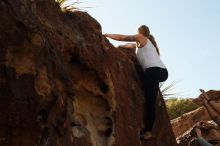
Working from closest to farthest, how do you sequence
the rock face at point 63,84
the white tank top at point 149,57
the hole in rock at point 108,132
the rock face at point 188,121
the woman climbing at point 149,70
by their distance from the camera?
the rock face at point 63,84 → the hole in rock at point 108,132 → the woman climbing at point 149,70 → the white tank top at point 149,57 → the rock face at point 188,121

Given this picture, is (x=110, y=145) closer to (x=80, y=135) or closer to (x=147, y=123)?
(x=80, y=135)

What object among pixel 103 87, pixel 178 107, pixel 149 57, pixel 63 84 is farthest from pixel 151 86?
pixel 178 107

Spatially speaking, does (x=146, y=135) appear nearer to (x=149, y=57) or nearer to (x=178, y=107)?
(x=149, y=57)

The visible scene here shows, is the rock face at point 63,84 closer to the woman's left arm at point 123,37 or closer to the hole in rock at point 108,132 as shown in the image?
the hole in rock at point 108,132

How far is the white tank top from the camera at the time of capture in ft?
27.1

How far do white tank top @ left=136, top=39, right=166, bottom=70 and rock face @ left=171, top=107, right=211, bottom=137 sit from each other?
728 cm

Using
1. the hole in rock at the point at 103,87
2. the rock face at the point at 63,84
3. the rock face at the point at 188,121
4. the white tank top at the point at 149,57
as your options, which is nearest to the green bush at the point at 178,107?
the rock face at the point at 188,121

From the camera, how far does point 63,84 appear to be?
16.8 ft

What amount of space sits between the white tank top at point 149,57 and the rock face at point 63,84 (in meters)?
0.25

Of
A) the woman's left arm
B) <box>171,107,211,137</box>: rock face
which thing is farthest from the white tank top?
<box>171,107,211,137</box>: rock face

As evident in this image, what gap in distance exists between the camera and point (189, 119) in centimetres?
1554

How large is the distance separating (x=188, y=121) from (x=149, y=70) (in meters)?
7.61

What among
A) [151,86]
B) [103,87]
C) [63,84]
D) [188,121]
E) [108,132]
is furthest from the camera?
[188,121]

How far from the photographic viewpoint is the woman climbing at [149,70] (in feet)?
26.5
